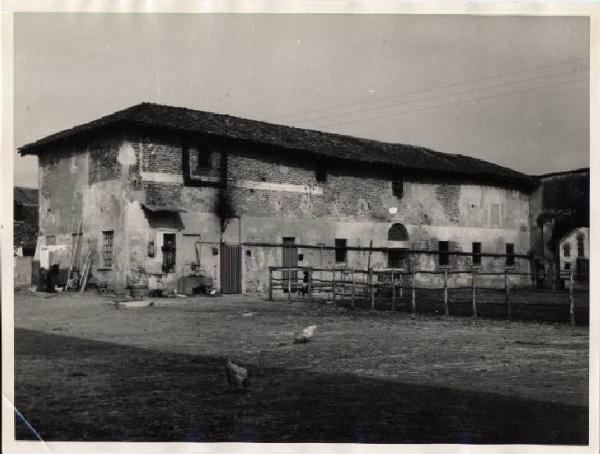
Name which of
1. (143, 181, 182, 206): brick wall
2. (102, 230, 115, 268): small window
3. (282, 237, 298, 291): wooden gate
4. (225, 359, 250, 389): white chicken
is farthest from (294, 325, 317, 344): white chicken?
(282, 237, 298, 291): wooden gate

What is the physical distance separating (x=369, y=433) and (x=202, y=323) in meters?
7.34

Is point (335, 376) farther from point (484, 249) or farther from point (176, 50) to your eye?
point (484, 249)

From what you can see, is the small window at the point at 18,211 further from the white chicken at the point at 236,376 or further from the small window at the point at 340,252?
the small window at the point at 340,252

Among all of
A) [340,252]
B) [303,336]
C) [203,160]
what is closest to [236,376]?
[303,336]

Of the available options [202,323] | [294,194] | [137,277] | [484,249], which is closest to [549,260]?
[484,249]

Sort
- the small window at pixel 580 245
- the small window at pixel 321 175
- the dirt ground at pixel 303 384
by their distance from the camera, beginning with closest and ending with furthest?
the dirt ground at pixel 303 384 < the small window at pixel 321 175 < the small window at pixel 580 245

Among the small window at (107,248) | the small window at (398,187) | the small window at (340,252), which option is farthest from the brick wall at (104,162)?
the small window at (398,187)

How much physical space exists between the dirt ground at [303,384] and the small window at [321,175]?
482 inches

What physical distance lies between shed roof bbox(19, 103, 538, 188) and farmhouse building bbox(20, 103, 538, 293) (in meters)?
0.07

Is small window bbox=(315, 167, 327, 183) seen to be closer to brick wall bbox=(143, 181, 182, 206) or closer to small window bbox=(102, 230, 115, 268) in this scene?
brick wall bbox=(143, 181, 182, 206)

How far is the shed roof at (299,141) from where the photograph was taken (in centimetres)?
1961

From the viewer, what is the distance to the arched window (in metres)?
26.0

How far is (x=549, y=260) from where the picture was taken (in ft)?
91.7

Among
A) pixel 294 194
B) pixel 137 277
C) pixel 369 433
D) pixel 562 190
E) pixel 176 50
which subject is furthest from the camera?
pixel 562 190
